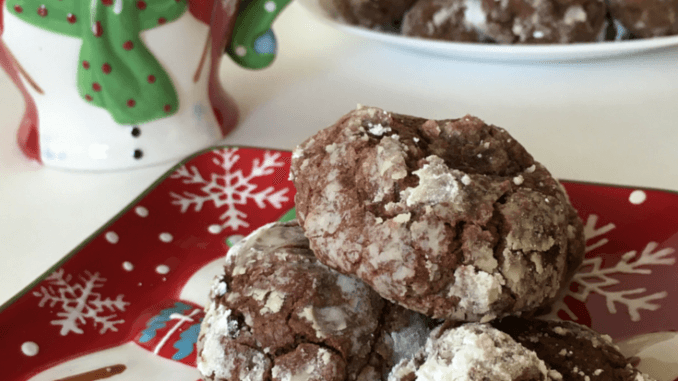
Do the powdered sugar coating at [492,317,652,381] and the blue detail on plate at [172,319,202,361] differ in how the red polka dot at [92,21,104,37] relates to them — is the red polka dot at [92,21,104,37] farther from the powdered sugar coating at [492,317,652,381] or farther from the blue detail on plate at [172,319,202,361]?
the powdered sugar coating at [492,317,652,381]

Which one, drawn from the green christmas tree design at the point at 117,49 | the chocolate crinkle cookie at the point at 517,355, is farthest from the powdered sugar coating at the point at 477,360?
the green christmas tree design at the point at 117,49

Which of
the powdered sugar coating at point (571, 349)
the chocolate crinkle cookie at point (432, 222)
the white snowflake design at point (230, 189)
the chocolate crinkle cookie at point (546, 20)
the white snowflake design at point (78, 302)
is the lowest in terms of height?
the white snowflake design at point (78, 302)

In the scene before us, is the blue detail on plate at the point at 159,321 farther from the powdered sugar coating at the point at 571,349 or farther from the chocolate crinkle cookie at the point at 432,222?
the powdered sugar coating at the point at 571,349

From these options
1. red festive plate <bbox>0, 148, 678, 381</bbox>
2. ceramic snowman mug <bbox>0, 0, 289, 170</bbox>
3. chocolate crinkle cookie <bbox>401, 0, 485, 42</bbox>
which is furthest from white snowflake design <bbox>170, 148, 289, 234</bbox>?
chocolate crinkle cookie <bbox>401, 0, 485, 42</bbox>

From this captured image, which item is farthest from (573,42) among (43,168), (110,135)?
(43,168)

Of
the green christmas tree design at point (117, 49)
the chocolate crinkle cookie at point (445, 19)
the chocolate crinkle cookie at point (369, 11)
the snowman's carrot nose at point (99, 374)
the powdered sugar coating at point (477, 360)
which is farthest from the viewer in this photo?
the chocolate crinkle cookie at point (369, 11)

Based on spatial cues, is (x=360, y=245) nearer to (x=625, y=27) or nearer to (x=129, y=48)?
(x=129, y=48)

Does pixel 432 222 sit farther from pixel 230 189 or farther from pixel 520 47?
pixel 520 47
